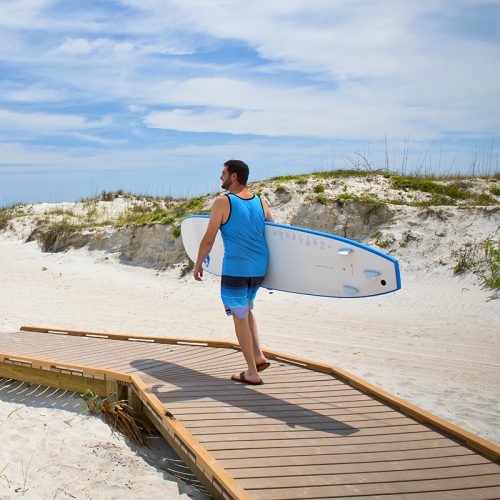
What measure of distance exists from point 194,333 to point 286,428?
18.0 ft

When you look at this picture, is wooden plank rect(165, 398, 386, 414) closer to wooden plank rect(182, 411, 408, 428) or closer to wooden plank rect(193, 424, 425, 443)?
wooden plank rect(182, 411, 408, 428)

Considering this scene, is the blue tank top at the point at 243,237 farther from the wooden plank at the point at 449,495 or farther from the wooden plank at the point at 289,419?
the wooden plank at the point at 449,495

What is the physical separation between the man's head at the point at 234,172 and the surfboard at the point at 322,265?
2.13ft

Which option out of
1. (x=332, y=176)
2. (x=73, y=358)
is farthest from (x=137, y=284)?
(x=73, y=358)

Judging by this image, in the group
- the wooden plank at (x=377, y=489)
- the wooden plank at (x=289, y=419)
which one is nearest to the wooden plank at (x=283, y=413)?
the wooden plank at (x=289, y=419)

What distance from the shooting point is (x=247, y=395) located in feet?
16.3

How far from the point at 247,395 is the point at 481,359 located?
4.24 meters

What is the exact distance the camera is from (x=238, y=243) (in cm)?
501

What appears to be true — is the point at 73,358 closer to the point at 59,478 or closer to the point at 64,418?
the point at 64,418

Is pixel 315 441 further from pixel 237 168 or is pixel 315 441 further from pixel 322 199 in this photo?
pixel 322 199

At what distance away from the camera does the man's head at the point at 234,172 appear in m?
4.97

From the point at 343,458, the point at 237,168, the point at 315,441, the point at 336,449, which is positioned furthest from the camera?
the point at 237,168

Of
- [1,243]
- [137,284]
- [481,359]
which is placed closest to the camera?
[481,359]

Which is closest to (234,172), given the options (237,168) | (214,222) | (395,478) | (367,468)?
(237,168)
